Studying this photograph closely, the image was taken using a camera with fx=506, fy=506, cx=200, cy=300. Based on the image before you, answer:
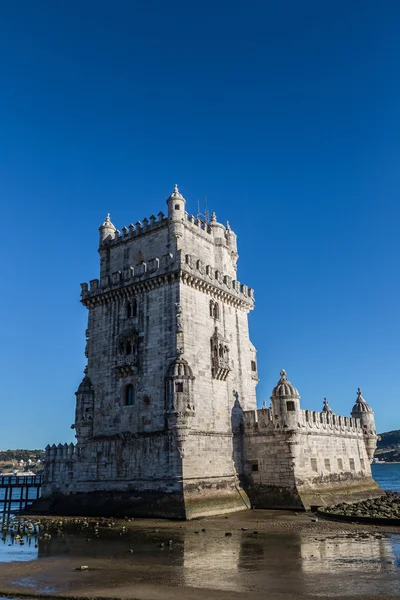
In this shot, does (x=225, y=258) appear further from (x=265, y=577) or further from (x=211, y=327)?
(x=265, y=577)

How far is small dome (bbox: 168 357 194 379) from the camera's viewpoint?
34.5m

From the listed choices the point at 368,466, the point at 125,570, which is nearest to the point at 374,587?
the point at 125,570

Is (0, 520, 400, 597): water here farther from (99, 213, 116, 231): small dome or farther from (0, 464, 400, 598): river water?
(99, 213, 116, 231): small dome

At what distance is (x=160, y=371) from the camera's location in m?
36.3

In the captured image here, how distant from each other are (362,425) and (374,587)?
1557 inches

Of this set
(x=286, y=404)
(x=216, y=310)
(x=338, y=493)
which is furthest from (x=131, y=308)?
(x=338, y=493)

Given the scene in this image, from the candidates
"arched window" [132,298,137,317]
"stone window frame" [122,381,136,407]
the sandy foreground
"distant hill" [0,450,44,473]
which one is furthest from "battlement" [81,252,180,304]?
"distant hill" [0,450,44,473]

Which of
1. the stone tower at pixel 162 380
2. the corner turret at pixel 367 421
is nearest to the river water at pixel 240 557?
the stone tower at pixel 162 380

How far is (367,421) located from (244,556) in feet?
118

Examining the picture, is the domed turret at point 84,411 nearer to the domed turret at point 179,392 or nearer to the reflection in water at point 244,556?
the domed turret at point 179,392

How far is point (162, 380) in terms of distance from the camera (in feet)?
118

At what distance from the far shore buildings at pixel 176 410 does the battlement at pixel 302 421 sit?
9cm

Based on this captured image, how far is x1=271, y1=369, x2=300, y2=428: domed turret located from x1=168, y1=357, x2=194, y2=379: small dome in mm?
7759

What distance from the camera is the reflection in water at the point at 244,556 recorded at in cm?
1639
